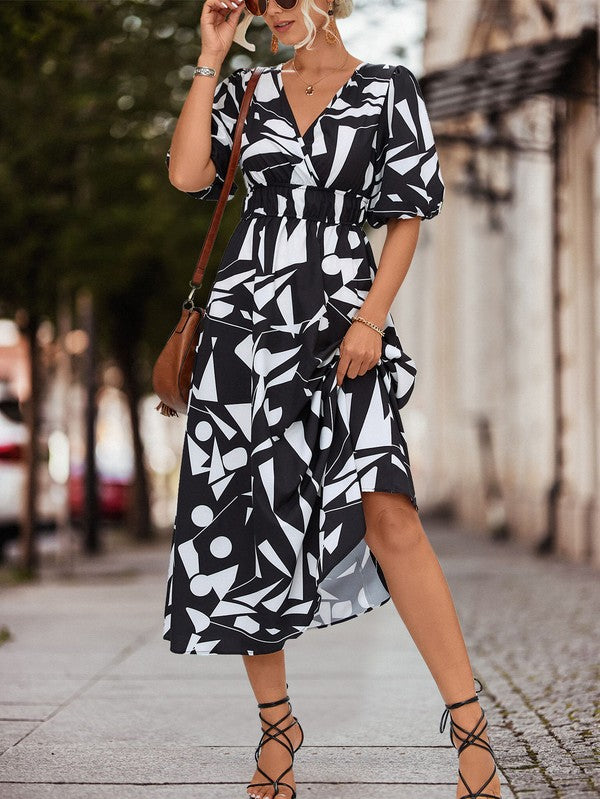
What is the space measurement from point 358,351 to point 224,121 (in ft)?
2.39

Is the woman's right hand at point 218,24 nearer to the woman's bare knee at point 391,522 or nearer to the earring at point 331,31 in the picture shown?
the earring at point 331,31

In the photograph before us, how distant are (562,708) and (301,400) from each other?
1849 millimetres

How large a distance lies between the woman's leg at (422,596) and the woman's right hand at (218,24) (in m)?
1.14

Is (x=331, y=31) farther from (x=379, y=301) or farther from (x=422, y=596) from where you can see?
(x=422, y=596)

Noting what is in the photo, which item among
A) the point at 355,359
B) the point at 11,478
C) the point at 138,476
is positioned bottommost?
the point at 138,476

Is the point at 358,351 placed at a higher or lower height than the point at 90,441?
higher

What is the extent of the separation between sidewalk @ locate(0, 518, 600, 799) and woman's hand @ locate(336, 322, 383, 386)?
1.03 m

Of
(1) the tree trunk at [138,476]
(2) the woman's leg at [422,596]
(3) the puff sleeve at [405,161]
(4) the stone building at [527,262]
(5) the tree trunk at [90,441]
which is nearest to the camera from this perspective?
(2) the woman's leg at [422,596]

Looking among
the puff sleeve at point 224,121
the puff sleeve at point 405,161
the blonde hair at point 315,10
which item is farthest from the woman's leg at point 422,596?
the blonde hair at point 315,10

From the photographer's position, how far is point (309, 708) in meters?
4.52

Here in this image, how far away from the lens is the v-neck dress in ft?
10.0

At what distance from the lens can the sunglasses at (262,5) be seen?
3180 mm

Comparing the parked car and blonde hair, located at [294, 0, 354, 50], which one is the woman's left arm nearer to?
blonde hair, located at [294, 0, 354, 50]

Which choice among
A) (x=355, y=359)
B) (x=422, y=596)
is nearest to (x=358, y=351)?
(x=355, y=359)
